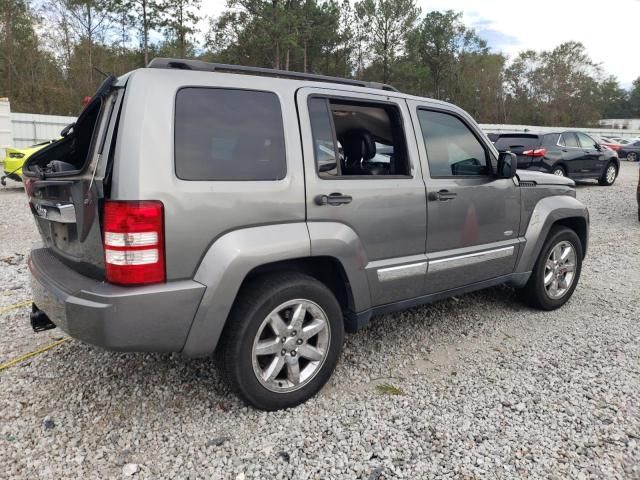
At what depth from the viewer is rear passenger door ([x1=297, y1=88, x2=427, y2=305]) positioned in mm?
2773

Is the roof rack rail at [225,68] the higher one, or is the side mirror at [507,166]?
the roof rack rail at [225,68]

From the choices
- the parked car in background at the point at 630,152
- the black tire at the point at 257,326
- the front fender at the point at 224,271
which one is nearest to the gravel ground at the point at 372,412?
the black tire at the point at 257,326

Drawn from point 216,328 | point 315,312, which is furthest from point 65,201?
point 315,312

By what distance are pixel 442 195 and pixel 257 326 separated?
5.29 feet

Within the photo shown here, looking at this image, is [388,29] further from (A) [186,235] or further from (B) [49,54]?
(A) [186,235]

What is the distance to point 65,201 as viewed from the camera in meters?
2.54

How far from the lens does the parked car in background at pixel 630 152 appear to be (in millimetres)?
29495

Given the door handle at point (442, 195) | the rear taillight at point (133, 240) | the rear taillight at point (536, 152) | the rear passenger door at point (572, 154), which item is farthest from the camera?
the rear passenger door at point (572, 154)

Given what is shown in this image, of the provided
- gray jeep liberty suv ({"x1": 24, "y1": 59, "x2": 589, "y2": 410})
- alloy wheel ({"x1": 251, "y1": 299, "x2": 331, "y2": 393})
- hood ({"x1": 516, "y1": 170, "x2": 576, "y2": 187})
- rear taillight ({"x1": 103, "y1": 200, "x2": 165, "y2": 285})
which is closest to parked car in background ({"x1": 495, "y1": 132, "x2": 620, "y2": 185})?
hood ({"x1": 516, "y1": 170, "x2": 576, "y2": 187})

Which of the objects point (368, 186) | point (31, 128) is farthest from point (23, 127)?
point (368, 186)

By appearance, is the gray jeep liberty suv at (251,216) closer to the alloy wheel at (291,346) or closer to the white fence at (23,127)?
the alloy wheel at (291,346)

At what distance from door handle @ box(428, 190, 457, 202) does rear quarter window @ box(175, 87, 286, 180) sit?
1.16m

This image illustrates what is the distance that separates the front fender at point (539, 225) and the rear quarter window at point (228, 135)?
2447 millimetres

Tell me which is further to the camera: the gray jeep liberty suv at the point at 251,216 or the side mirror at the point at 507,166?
the side mirror at the point at 507,166
